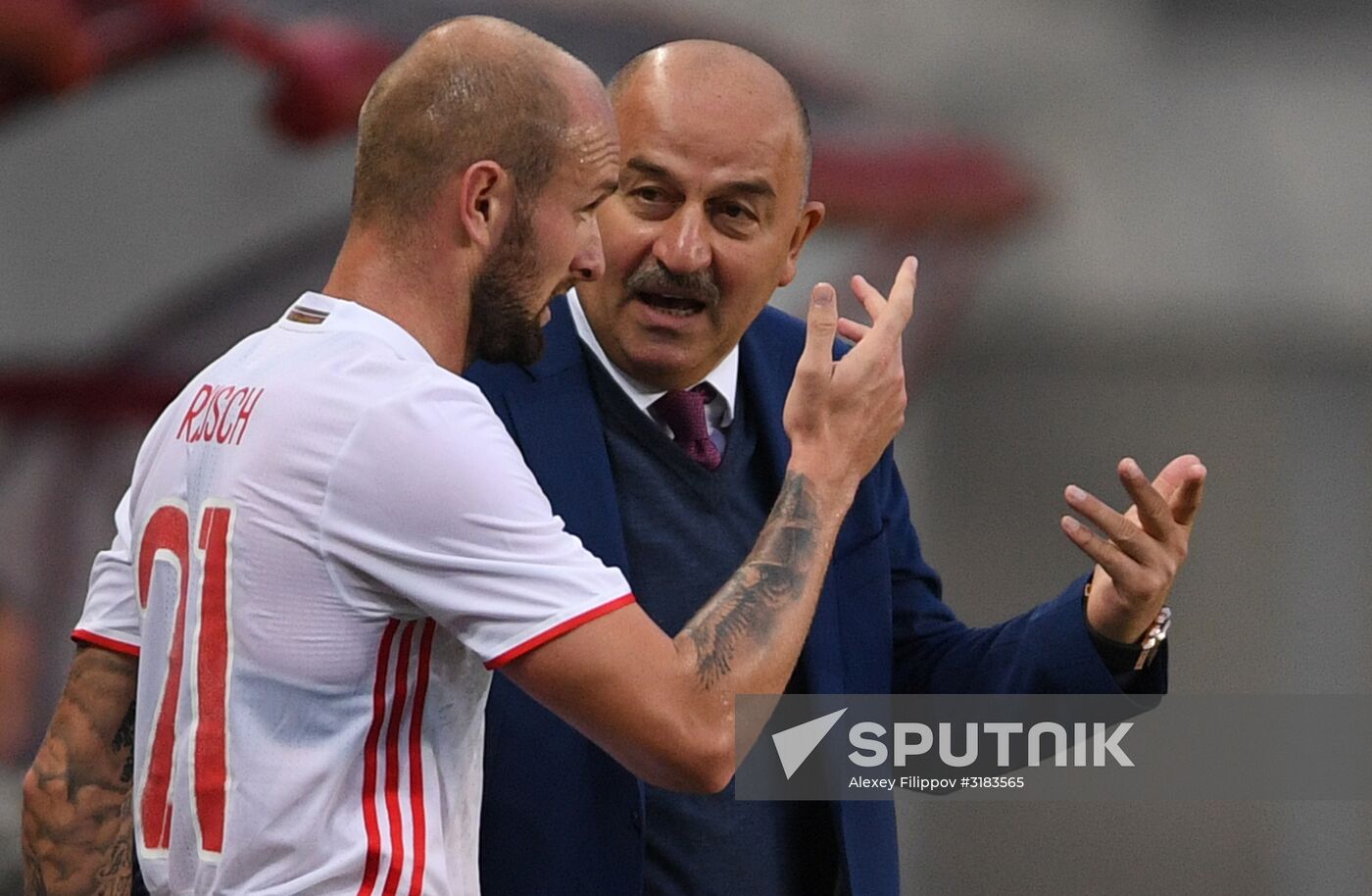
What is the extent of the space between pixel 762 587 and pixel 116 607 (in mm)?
643

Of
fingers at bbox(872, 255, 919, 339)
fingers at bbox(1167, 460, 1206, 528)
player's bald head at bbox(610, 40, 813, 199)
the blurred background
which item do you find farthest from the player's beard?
the blurred background

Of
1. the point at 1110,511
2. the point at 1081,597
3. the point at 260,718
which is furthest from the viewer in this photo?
the point at 1081,597

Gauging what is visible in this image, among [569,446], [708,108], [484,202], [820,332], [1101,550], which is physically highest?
[708,108]

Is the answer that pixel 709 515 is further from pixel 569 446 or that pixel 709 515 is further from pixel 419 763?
pixel 419 763

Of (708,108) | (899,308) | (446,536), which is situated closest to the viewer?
(446,536)

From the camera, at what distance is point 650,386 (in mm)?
2129

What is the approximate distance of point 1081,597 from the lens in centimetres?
212

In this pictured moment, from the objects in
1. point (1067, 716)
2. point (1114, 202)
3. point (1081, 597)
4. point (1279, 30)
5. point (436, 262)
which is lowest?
point (1067, 716)

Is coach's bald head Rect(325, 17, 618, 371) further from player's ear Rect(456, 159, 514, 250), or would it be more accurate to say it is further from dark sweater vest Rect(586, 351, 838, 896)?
dark sweater vest Rect(586, 351, 838, 896)

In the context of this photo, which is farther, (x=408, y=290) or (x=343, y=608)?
(x=408, y=290)

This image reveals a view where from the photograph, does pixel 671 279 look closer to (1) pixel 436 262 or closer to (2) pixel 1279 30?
(1) pixel 436 262

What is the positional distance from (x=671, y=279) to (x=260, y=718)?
2.59ft

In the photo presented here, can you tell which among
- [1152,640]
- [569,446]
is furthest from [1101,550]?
[569,446]

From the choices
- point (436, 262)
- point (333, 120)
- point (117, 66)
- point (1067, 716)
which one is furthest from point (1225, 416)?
point (436, 262)
